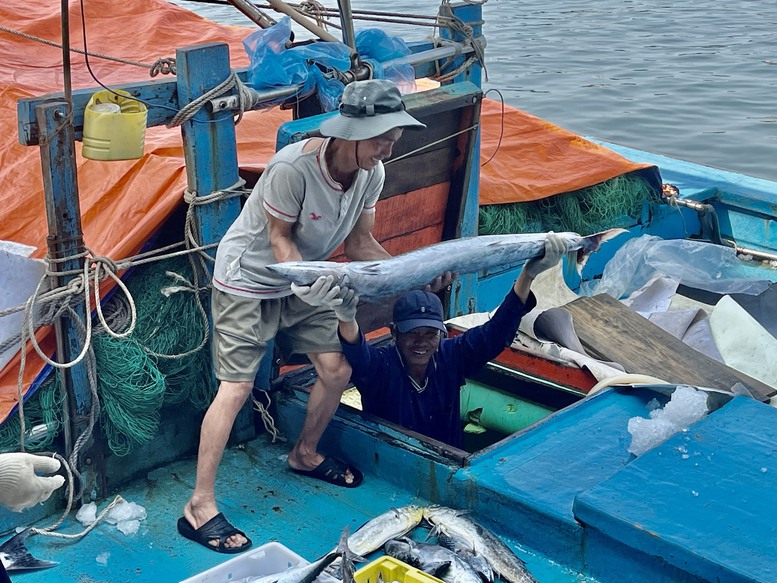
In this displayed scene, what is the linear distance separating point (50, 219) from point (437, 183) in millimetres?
2253

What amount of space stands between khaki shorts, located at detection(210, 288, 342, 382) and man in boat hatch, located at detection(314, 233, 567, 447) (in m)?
0.25

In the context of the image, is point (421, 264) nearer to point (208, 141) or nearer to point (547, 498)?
point (547, 498)

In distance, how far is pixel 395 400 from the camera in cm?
440

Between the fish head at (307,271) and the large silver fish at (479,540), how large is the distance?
106 cm

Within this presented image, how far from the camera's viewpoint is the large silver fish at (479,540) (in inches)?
143

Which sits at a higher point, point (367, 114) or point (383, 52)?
point (383, 52)

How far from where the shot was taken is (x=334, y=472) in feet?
14.4

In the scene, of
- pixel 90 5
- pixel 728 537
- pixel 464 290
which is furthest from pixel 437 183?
pixel 90 5

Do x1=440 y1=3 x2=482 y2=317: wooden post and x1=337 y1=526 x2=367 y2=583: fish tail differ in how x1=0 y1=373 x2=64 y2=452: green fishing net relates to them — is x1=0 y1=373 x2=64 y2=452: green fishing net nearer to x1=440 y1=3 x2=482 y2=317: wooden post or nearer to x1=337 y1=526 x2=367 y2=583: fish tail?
x1=337 y1=526 x2=367 y2=583: fish tail

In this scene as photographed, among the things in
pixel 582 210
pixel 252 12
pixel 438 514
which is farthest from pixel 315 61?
pixel 582 210

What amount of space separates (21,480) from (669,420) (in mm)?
2549

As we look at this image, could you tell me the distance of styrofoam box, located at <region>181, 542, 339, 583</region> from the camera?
11.5 ft

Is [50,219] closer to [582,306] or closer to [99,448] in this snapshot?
[99,448]

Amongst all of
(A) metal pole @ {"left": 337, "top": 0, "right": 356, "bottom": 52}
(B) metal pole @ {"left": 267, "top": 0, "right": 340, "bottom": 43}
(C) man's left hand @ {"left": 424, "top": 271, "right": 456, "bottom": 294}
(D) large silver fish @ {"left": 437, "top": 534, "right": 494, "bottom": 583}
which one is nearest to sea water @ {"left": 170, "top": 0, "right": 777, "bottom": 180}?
(A) metal pole @ {"left": 337, "top": 0, "right": 356, "bottom": 52}
